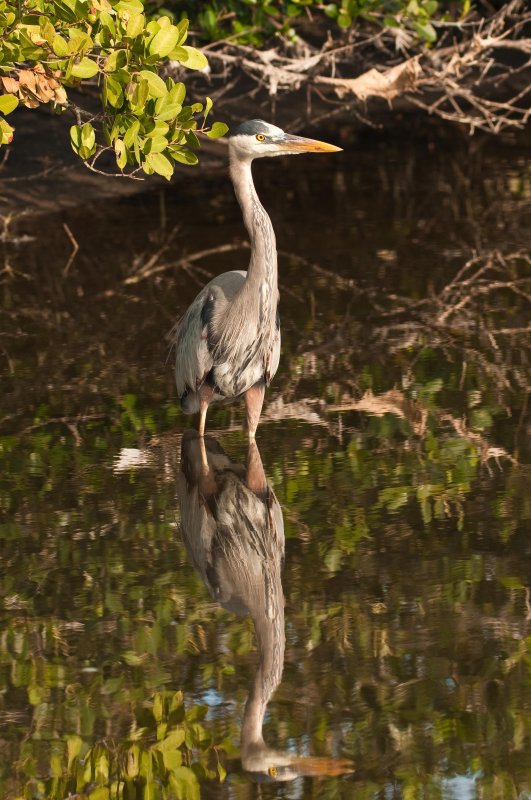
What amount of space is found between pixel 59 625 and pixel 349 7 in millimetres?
8440

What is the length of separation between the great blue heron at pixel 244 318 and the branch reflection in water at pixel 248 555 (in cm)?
32

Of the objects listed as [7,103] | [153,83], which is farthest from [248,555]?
[7,103]

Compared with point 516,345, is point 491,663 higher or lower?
higher

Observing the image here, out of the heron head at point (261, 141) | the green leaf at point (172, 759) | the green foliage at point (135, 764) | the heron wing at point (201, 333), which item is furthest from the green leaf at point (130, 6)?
the green leaf at point (172, 759)

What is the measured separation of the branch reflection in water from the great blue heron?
32cm

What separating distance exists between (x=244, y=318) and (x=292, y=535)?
4.53 feet

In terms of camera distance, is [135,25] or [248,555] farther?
[248,555]

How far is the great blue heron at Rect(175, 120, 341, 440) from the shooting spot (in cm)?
771

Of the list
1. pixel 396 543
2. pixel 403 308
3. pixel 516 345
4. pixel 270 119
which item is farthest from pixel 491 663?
pixel 270 119

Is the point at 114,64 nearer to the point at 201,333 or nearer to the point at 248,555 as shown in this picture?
the point at 201,333

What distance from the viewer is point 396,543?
6680 mm

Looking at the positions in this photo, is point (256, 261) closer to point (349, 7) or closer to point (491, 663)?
point (491, 663)

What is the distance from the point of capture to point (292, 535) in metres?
6.87

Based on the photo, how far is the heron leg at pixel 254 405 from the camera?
8.02 metres
